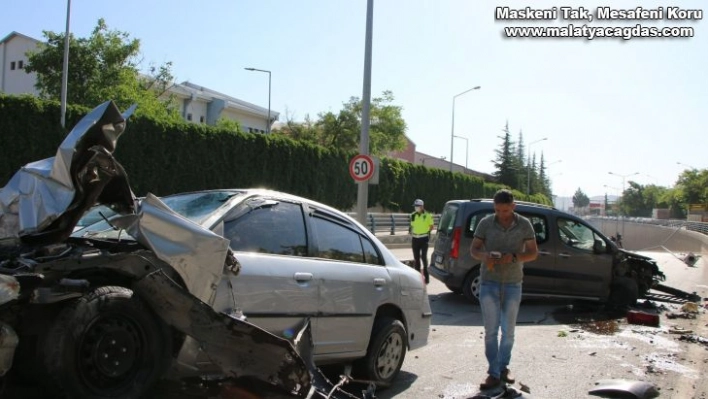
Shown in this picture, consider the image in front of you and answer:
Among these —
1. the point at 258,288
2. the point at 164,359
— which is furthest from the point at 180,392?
the point at 258,288

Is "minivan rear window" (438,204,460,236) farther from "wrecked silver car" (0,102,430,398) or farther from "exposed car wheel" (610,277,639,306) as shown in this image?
"wrecked silver car" (0,102,430,398)

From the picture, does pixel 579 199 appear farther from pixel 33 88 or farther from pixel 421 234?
pixel 421 234

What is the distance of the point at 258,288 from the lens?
4.23m

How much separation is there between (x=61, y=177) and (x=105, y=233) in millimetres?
616

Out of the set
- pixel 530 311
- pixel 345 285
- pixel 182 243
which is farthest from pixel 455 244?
pixel 182 243

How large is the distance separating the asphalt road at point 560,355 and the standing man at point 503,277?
1.20 ft

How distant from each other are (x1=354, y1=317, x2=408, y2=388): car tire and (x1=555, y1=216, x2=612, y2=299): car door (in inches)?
241

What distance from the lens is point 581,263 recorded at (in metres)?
11.1

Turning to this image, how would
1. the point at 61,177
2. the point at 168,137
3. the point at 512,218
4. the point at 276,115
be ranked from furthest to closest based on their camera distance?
the point at 276,115 → the point at 168,137 → the point at 512,218 → the point at 61,177

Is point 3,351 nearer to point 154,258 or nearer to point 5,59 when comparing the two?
point 154,258

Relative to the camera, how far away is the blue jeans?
5766mm

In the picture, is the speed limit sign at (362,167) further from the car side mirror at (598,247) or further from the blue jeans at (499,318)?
the blue jeans at (499,318)

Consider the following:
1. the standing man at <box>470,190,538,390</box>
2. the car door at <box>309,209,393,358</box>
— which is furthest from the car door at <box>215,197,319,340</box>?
the standing man at <box>470,190,538,390</box>

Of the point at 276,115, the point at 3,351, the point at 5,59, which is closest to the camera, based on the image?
the point at 3,351
